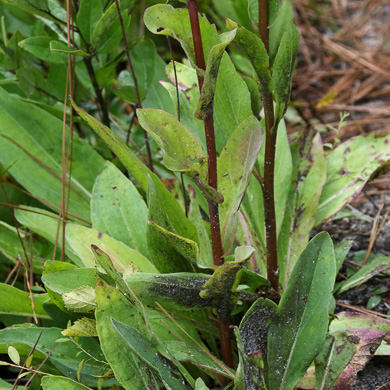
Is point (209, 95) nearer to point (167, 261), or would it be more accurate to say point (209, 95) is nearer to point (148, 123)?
point (148, 123)

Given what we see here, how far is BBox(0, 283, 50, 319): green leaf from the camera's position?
1165 millimetres

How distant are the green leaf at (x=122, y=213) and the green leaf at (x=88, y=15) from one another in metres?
0.43

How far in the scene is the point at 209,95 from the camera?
844 millimetres

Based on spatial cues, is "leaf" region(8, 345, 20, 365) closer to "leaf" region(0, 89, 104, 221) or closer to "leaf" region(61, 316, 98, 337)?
"leaf" region(61, 316, 98, 337)

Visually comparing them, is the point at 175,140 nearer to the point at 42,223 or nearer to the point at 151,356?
the point at 151,356

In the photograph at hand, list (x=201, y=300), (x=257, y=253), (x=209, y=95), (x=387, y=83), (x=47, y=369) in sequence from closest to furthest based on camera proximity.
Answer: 1. (x=209, y=95)
2. (x=201, y=300)
3. (x=47, y=369)
4. (x=257, y=253)
5. (x=387, y=83)

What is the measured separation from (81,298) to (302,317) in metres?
0.44

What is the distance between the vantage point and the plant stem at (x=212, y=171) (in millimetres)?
834

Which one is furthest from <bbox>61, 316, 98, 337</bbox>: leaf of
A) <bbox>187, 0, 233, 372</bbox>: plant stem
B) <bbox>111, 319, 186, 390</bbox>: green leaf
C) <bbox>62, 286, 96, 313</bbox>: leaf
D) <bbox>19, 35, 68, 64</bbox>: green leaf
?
<bbox>19, 35, 68, 64</bbox>: green leaf

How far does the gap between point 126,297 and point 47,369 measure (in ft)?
1.12

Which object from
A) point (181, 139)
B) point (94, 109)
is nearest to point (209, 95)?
point (181, 139)

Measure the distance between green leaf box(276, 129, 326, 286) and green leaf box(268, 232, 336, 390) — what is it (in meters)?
0.27

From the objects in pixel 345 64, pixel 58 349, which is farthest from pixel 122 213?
pixel 345 64

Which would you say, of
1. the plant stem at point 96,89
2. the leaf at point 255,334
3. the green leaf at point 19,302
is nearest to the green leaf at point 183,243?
the leaf at point 255,334
